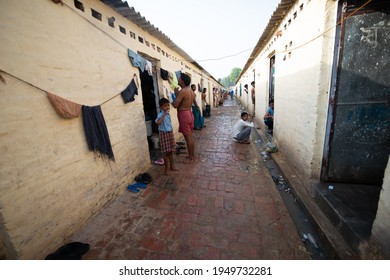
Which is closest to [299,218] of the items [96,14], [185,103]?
[185,103]

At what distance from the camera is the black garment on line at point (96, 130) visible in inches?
106

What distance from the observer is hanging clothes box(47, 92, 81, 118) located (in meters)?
2.19

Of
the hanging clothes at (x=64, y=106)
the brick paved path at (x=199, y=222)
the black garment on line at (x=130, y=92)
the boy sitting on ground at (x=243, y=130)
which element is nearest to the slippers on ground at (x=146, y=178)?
the brick paved path at (x=199, y=222)

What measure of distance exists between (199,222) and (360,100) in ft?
10.3

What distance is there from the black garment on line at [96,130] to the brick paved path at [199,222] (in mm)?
1078

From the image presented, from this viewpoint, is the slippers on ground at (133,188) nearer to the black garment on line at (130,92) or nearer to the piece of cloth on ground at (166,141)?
the piece of cloth on ground at (166,141)

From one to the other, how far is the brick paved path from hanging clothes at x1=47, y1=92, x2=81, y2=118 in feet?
5.61

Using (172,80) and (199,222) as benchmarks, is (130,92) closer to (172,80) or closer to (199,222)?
(172,80)

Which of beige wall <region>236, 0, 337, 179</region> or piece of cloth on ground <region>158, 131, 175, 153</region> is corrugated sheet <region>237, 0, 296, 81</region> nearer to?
beige wall <region>236, 0, 337, 179</region>

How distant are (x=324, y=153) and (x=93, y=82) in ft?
13.4

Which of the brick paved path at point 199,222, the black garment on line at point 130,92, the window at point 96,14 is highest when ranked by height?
the window at point 96,14

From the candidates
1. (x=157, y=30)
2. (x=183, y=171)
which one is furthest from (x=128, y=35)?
(x=183, y=171)

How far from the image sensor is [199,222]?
271 centimetres
